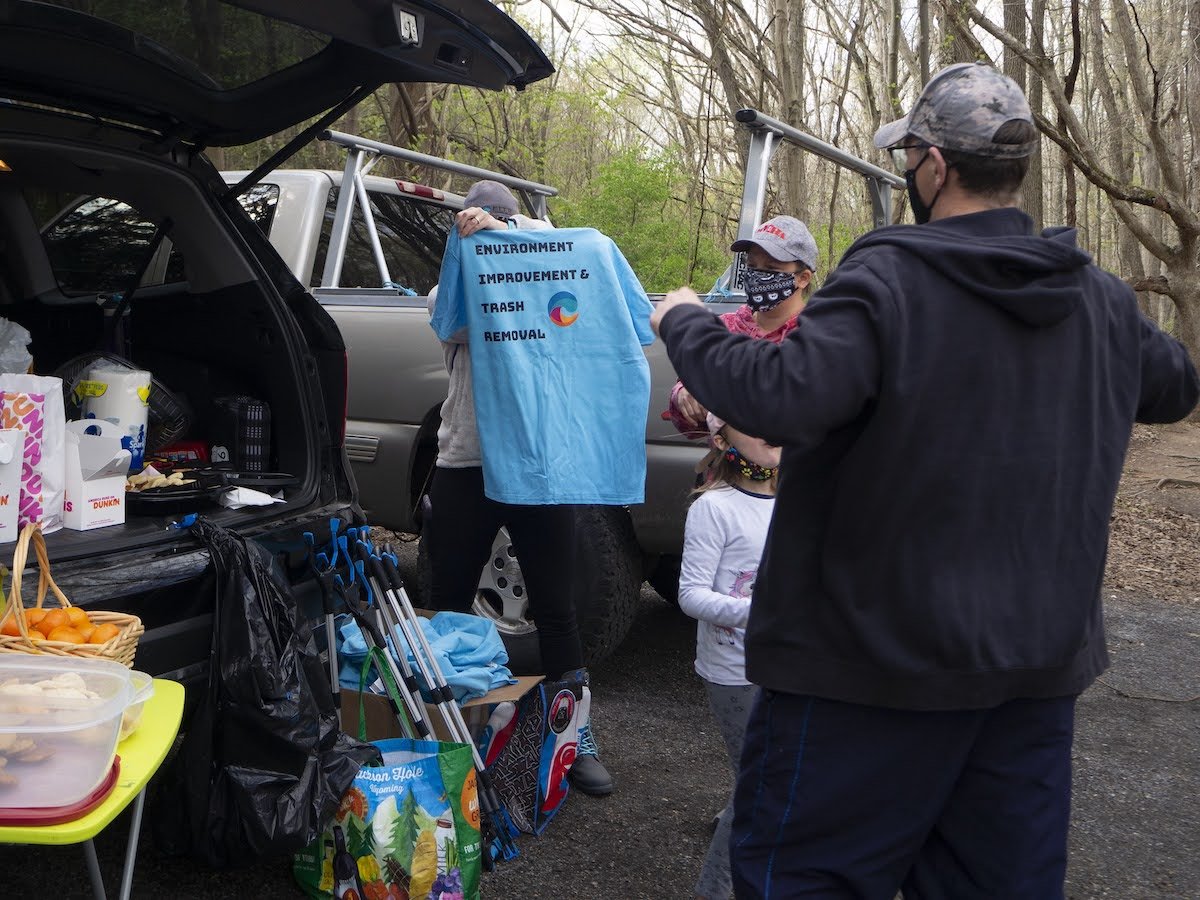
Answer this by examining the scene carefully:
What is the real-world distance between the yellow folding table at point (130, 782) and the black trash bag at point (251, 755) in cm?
30

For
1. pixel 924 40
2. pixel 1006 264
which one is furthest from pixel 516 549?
pixel 924 40

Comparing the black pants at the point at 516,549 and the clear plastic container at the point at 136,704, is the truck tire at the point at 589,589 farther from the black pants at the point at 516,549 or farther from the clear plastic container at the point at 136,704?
the clear plastic container at the point at 136,704

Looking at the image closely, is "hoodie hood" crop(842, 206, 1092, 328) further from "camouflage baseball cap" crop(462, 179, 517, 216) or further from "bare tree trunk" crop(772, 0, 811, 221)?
"bare tree trunk" crop(772, 0, 811, 221)

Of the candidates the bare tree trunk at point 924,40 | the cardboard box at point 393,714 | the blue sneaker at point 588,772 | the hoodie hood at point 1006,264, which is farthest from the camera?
the bare tree trunk at point 924,40

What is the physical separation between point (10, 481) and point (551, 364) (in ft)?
4.78

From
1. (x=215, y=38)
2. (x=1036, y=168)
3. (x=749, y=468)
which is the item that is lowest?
(x=749, y=468)

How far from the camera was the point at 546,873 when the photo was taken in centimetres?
300

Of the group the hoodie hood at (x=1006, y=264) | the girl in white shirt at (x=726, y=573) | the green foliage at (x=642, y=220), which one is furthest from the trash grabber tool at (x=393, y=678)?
the green foliage at (x=642, y=220)

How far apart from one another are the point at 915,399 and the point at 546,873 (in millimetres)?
1896

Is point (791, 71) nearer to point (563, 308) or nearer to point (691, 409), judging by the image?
point (563, 308)

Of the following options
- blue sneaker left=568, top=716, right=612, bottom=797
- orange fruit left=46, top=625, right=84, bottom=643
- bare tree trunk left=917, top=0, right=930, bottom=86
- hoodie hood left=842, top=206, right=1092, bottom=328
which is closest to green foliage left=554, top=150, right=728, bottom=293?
blue sneaker left=568, top=716, right=612, bottom=797

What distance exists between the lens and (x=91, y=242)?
4473 mm

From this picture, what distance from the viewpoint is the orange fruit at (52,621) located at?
7.32 feet

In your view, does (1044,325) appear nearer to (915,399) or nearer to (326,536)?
(915,399)
